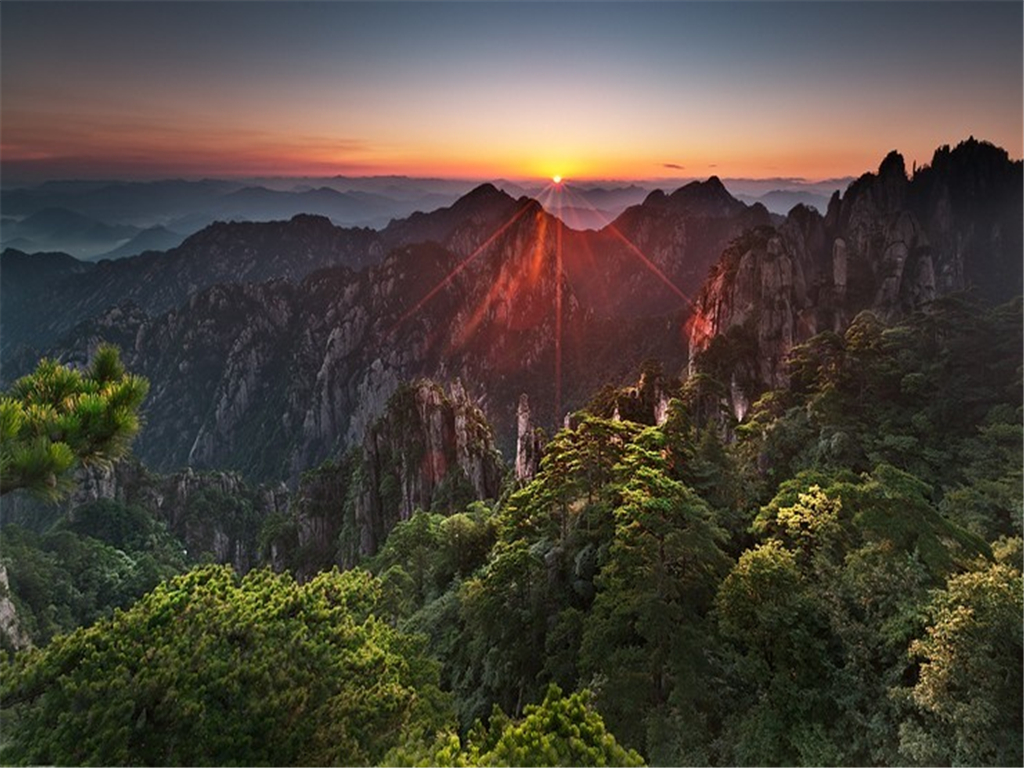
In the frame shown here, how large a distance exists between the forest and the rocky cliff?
25.0 meters

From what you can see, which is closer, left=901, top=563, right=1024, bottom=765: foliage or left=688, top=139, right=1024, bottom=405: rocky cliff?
left=901, top=563, right=1024, bottom=765: foliage

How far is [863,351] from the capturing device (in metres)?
22.5

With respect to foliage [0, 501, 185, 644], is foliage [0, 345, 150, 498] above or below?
above

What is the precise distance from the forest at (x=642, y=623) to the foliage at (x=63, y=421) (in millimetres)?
27

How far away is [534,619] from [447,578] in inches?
459

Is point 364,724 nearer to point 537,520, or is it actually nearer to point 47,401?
point 47,401

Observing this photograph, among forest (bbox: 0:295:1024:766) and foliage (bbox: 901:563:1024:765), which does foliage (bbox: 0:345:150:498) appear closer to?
forest (bbox: 0:295:1024:766)

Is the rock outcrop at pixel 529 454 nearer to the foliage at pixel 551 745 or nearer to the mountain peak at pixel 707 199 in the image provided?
the foliage at pixel 551 745

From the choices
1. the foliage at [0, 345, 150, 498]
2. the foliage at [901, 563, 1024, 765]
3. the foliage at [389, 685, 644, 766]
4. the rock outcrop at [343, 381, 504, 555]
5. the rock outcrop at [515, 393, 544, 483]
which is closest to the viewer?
the foliage at [0, 345, 150, 498]

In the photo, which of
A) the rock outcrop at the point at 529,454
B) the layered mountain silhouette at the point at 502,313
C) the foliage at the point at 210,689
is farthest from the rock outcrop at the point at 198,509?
the foliage at the point at 210,689

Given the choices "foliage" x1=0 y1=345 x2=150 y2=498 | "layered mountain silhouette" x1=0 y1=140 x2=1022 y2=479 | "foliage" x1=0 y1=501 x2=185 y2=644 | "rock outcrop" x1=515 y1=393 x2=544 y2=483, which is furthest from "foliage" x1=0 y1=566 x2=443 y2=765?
"layered mountain silhouette" x1=0 y1=140 x2=1022 y2=479

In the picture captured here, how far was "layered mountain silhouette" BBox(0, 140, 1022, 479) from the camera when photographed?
75.1 m

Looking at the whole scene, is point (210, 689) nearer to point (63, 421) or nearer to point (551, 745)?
point (63, 421)

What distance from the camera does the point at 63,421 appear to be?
634 centimetres
